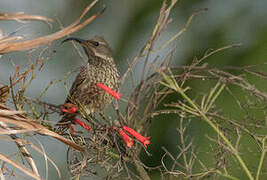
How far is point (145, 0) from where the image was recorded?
8820 millimetres

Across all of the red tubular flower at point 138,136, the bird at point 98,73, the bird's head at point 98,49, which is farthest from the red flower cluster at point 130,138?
the bird's head at point 98,49

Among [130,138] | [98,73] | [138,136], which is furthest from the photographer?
[98,73]

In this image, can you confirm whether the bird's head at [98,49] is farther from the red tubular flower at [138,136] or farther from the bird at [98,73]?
the red tubular flower at [138,136]

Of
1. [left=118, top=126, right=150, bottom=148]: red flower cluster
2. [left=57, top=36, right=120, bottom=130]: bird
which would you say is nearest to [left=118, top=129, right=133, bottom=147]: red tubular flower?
[left=118, top=126, right=150, bottom=148]: red flower cluster

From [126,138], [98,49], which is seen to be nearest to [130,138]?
[126,138]

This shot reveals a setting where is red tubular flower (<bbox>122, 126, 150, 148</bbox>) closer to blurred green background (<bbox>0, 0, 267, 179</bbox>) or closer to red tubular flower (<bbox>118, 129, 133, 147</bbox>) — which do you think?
red tubular flower (<bbox>118, 129, 133, 147</bbox>)

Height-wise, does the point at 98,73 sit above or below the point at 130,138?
below

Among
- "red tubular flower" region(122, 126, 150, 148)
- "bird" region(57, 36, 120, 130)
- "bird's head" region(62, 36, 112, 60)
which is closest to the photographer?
"red tubular flower" region(122, 126, 150, 148)

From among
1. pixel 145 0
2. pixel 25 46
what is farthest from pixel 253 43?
pixel 25 46

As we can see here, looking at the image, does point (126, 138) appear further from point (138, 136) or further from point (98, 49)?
point (98, 49)

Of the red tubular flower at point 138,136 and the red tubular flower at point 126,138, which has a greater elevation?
the red tubular flower at point 138,136

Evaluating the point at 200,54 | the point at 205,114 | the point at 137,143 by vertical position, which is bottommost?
the point at 200,54

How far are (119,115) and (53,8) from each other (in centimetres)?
618

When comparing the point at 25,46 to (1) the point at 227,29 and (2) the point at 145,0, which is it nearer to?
(1) the point at 227,29
